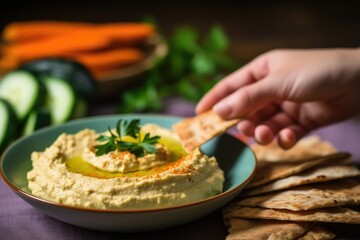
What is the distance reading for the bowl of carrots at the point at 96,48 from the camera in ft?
15.4

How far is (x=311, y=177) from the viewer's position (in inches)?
111

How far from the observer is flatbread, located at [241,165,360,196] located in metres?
2.77

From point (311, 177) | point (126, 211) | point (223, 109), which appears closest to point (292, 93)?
point (223, 109)

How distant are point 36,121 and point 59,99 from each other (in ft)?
1.08

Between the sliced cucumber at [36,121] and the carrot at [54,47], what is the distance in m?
1.06

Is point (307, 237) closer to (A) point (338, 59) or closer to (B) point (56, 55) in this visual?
(A) point (338, 59)

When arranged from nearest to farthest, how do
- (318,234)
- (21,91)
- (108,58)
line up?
(318,234)
(21,91)
(108,58)

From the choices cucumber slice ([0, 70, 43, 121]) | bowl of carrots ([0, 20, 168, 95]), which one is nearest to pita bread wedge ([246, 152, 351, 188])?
cucumber slice ([0, 70, 43, 121])

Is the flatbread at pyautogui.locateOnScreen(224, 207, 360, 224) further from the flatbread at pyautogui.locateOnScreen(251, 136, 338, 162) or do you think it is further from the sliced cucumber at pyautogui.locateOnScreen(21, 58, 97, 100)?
the sliced cucumber at pyautogui.locateOnScreen(21, 58, 97, 100)

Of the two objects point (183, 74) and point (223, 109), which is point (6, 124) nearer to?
point (223, 109)

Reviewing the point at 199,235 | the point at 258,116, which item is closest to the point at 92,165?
the point at 199,235

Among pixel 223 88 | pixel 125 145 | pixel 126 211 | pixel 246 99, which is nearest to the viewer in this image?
pixel 126 211

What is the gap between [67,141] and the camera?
9.65ft

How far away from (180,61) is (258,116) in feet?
5.22
